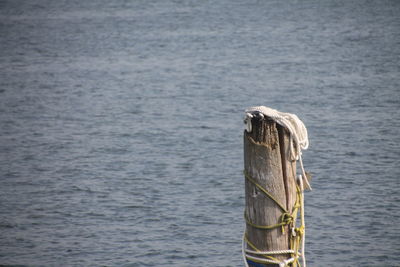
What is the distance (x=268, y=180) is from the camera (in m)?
6.09

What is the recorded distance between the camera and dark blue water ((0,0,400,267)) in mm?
13016

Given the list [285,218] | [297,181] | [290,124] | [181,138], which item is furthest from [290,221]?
[181,138]

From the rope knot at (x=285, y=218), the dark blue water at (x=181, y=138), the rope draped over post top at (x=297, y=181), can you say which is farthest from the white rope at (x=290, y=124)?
the dark blue water at (x=181, y=138)

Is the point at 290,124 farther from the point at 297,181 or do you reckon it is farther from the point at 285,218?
the point at 285,218

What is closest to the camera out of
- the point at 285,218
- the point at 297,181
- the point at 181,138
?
the point at 285,218

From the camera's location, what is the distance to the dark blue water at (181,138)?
1302 centimetres

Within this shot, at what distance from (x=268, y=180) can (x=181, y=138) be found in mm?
14056

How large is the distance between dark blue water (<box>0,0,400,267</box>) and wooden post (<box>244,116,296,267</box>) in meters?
5.89

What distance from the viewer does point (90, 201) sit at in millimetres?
15312

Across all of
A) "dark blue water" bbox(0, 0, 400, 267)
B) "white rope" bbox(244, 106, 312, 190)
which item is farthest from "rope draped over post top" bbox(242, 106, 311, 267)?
"dark blue water" bbox(0, 0, 400, 267)

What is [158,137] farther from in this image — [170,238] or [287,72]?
[287,72]

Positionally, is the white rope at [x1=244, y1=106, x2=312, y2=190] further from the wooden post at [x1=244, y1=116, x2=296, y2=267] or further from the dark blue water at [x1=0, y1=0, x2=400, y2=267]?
the dark blue water at [x1=0, y1=0, x2=400, y2=267]

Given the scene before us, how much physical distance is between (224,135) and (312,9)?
3416cm

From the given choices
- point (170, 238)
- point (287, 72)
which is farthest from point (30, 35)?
point (170, 238)
